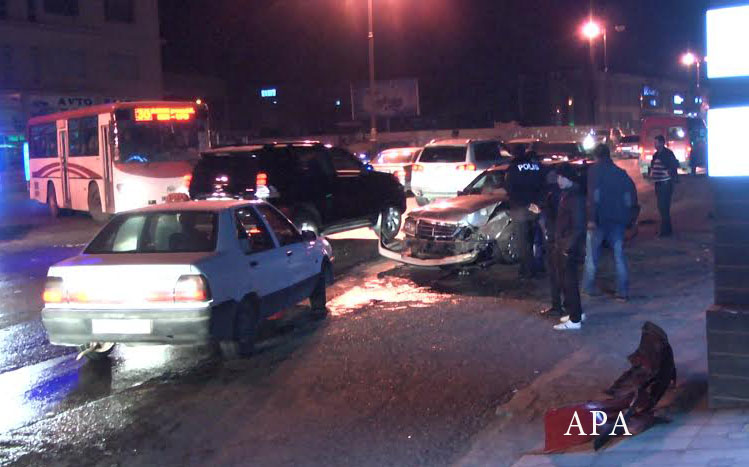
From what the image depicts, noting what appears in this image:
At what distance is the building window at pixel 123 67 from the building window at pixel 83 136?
2664 centimetres

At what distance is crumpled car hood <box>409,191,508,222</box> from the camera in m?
11.7

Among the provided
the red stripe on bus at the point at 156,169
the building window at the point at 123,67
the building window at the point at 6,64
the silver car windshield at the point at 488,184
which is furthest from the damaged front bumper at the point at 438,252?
the building window at the point at 123,67

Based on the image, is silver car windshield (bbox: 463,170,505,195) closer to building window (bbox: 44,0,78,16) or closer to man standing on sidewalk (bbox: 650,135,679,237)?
man standing on sidewalk (bbox: 650,135,679,237)

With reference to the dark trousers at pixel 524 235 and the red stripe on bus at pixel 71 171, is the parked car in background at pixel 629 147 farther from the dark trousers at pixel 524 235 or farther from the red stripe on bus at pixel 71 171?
the dark trousers at pixel 524 235

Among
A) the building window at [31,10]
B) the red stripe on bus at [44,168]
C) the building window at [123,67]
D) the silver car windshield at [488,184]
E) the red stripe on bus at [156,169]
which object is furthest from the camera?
the building window at [123,67]

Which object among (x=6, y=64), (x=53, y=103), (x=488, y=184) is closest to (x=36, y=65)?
(x=6, y=64)

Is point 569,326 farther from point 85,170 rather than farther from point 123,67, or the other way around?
point 123,67

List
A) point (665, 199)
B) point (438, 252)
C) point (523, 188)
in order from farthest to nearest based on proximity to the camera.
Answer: point (665, 199) → point (438, 252) → point (523, 188)

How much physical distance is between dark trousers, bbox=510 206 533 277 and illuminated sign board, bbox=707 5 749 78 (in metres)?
5.78

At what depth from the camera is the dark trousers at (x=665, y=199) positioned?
48.1ft

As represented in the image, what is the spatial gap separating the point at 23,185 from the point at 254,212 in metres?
32.4

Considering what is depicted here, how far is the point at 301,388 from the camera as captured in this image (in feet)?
22.8

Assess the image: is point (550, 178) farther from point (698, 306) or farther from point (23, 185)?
point (23, 185)

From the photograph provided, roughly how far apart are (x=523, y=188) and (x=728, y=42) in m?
5.69
